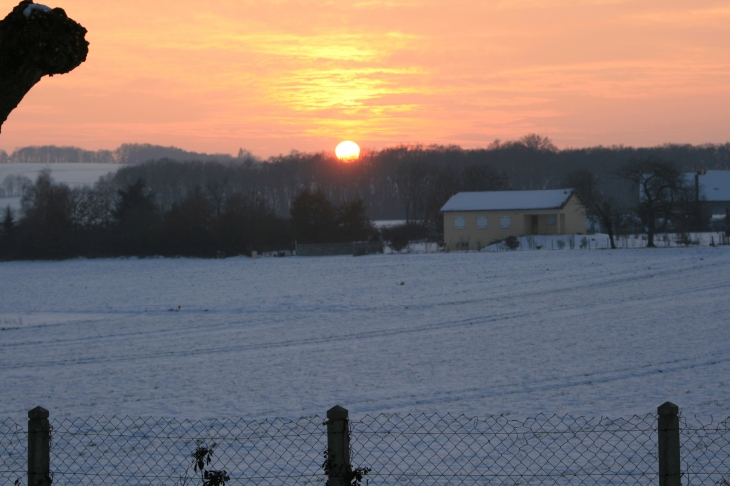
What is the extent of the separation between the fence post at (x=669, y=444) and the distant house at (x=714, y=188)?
269 ft

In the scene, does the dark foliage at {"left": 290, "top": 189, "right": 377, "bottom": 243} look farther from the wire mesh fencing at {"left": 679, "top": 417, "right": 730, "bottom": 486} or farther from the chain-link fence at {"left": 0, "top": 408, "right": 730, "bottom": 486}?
the wire mesh fencing at {"left": 679, "top": 417, "right": 730, "bottom": 486}

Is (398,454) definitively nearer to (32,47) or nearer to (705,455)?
(705,455)

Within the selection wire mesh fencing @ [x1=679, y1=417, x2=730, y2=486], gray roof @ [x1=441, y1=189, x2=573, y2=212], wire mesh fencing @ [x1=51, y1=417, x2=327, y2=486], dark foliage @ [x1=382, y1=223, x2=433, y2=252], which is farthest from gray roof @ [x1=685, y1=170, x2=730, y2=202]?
wire mesh fencing @ [x1=51, y1=417, x2=327, y2=486]

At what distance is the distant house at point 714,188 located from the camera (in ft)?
268

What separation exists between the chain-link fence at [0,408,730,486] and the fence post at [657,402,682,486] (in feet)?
5.68

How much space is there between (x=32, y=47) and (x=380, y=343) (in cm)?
1412

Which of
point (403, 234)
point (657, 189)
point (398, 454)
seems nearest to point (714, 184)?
point (657, 189)

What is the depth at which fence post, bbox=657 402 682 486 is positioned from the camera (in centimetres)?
521

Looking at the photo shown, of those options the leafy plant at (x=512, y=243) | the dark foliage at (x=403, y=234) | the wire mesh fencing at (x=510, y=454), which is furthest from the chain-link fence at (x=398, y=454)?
the dark foliage at (x=403, y=234)

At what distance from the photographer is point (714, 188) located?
3263 inches

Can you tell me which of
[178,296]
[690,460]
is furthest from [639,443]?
[178,296]

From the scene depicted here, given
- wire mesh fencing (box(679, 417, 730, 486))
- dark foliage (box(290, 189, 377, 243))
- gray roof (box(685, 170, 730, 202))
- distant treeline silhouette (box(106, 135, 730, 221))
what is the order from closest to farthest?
wire mesh fencing (box(679, 417, 730, 486))
dark foliage (box(290, 189, 377, 243))
gray roof (box(685, 170, 730, 202))
distant treeline silhouette (box(106, 135, 730, 221))

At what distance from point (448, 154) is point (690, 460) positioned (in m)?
130

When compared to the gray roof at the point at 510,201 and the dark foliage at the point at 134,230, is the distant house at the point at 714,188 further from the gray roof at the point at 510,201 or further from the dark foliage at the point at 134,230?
the dark foliage at the point at 134,230
